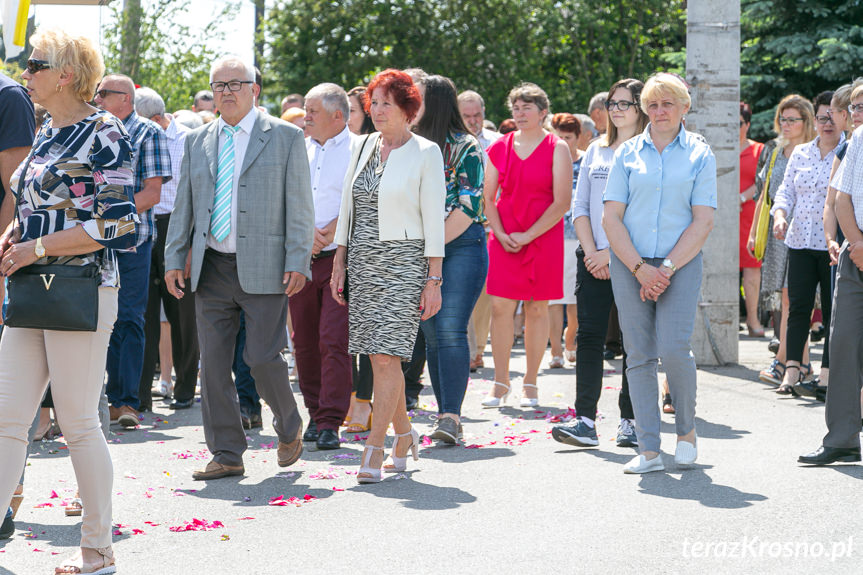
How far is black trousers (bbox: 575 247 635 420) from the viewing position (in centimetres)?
769

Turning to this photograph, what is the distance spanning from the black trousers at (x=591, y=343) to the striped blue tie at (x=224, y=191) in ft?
7.70

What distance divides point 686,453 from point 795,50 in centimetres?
1340

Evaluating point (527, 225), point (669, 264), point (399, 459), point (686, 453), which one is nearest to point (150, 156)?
point (399, 459)

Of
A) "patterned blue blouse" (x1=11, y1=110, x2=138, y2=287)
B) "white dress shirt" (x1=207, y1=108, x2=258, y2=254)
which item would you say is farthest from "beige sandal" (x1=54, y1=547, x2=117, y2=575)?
"white dress shirt" (x1=207, y1=108, x2=258, y2=254)

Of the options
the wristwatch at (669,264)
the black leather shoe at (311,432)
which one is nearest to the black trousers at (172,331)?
the black leather shoe at (311,432)

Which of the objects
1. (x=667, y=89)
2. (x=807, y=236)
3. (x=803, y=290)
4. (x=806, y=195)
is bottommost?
(x=803, y=290)

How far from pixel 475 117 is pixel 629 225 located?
14.4 ft

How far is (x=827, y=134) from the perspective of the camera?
31.4ft

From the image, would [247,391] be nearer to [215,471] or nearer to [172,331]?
[172,331]

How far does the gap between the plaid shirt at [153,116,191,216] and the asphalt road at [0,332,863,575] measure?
2.11 meters

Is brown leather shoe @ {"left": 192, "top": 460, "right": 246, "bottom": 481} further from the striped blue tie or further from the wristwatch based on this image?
the wristwatch

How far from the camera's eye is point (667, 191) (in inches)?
267

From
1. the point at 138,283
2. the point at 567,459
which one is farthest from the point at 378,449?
the point at 138,283

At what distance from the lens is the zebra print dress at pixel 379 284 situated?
6750mm
